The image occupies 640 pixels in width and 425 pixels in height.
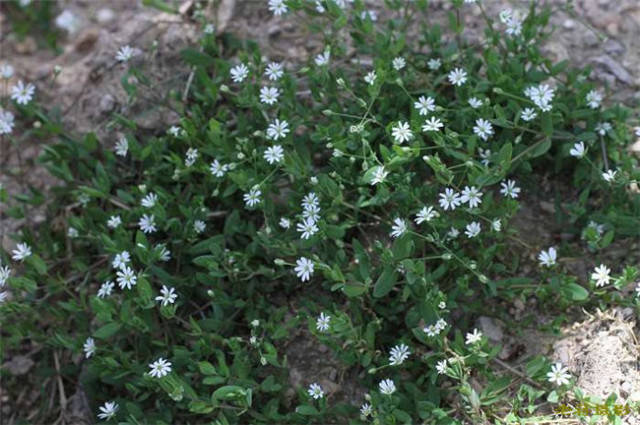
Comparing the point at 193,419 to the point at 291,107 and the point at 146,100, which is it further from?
the point at 146,100

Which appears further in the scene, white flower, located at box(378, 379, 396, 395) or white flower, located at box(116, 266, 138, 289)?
white flower, located at box(116, 266, 138, 289)

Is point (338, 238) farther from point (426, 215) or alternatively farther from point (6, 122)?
point (6, 122)

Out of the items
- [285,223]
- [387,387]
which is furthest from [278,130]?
[387,387]

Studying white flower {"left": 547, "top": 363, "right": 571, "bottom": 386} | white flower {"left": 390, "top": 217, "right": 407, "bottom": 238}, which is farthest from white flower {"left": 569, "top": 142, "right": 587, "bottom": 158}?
white flower {"left": 547, "top": 363, "right": 571, "bottom": 386}

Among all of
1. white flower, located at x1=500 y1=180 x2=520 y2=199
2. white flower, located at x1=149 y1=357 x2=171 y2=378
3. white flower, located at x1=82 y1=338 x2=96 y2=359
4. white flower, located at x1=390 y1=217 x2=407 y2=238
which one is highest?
white flower, located at x1=390 y1=217 x2=407 y2=238

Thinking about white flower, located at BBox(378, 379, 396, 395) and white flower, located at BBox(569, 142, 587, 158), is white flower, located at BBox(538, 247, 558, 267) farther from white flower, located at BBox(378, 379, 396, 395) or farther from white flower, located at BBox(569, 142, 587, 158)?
white flower, located at BBox(378, 379, 396, 395)

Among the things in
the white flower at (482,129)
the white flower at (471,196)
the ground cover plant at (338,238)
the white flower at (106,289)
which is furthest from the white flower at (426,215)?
the white flower at (106,289)

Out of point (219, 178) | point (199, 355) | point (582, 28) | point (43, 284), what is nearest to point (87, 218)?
point (43, 284)

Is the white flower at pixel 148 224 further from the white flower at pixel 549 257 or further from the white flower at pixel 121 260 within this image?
the white flower at pixel 549 257
